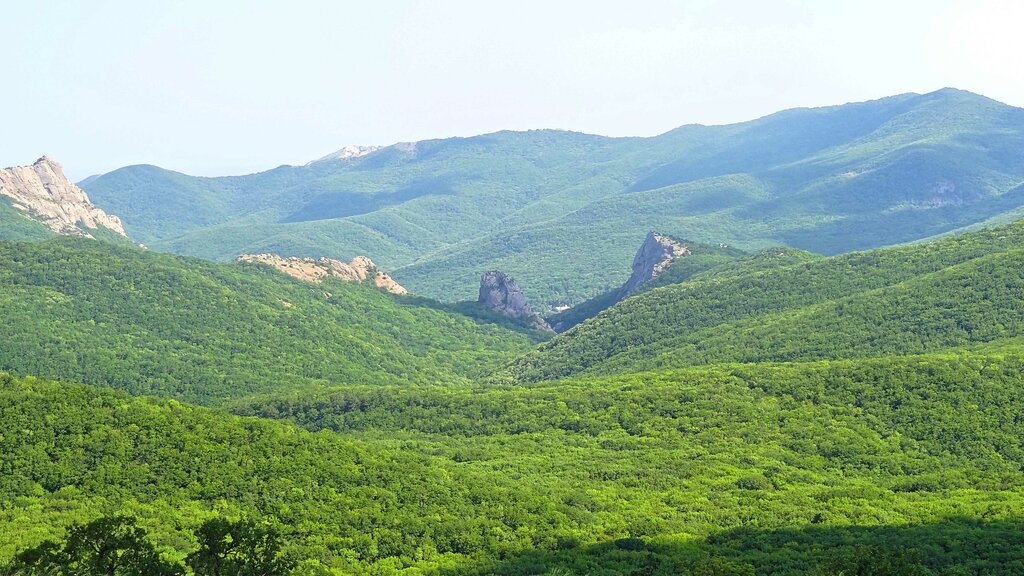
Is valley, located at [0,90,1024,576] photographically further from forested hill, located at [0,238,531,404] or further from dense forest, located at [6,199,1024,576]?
forested hill, located at [0,238,531,404]

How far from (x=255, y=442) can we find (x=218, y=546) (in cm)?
3542

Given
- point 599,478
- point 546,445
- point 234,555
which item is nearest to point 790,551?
point 599,478

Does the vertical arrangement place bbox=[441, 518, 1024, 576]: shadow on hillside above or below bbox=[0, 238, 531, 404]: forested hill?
below

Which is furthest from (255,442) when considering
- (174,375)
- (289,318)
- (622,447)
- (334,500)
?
(289,318)

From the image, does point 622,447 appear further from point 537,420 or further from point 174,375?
point 174,375

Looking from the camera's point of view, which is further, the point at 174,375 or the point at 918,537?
the point at 174,375

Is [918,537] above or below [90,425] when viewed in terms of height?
below

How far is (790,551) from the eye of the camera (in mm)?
73125

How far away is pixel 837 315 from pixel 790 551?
92.9 metres

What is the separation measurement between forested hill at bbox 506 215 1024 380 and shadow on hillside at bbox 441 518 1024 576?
6684cm

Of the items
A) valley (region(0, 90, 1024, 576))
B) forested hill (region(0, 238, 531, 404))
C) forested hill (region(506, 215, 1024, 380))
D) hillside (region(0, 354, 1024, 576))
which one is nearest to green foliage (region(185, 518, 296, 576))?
valley (region(0, 90, 1024, 576))

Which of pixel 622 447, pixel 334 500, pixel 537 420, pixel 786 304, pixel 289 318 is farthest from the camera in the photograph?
pixel 289 318

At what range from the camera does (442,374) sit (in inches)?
7825

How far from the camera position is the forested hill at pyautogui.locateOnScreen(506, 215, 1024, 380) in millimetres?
143875
